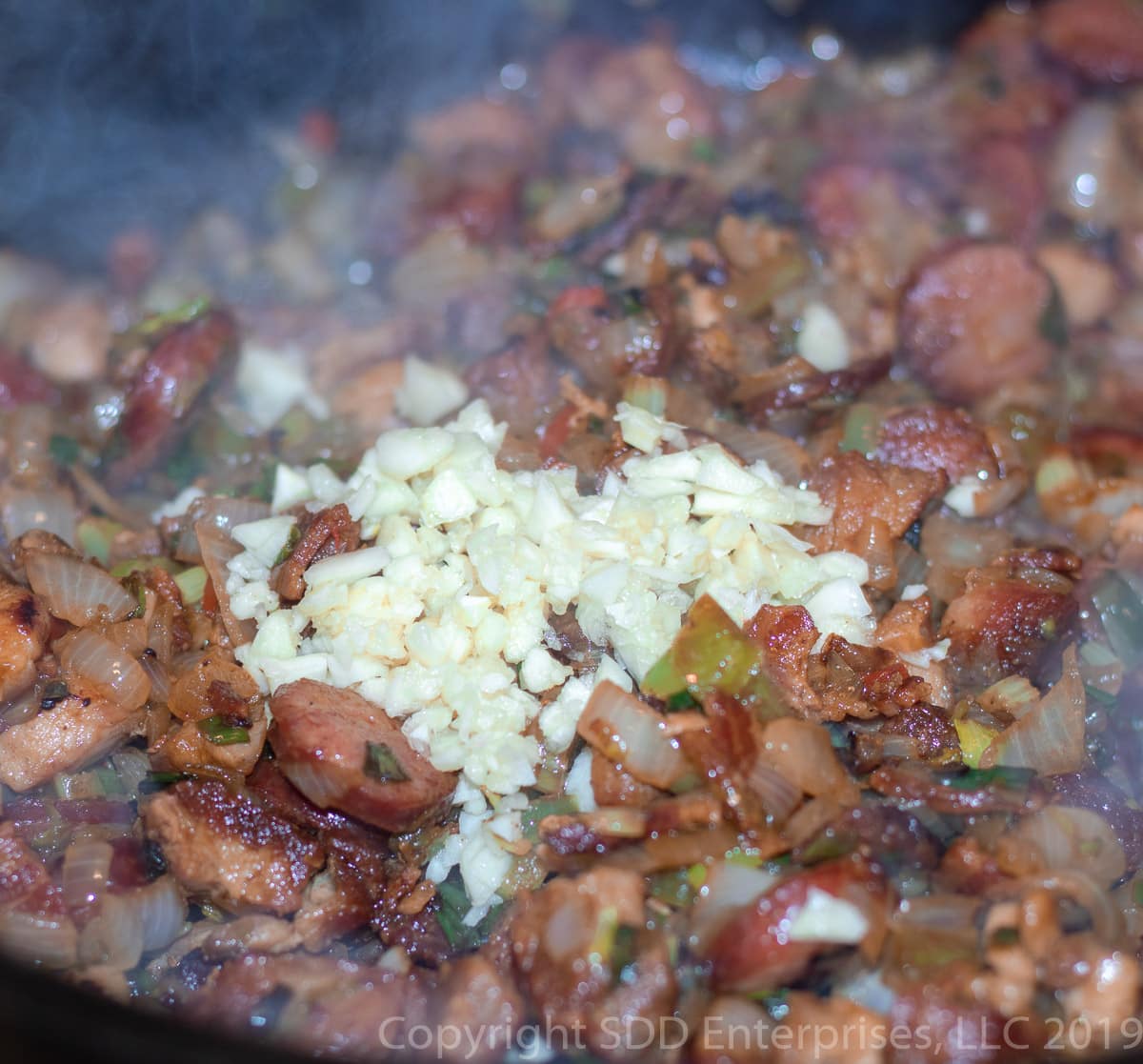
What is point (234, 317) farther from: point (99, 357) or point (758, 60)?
point (758, 60)

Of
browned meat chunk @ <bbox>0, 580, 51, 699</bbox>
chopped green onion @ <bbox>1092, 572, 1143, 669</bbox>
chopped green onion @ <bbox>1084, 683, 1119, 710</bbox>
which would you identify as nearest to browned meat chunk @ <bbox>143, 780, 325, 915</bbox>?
browned meat chunk @ <bbox>0, 580, 51, 699</bbox>

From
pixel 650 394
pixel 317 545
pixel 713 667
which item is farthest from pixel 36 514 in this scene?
pixel 713 667

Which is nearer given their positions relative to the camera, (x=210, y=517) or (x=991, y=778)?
(x=991, y=778)

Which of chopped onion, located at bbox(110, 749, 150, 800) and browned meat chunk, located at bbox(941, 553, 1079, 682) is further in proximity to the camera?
browned meat chunk, located at bbox(941, 553, 1079, 682)

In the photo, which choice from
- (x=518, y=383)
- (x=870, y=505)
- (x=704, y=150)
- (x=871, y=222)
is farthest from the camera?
(x=704, y=150)

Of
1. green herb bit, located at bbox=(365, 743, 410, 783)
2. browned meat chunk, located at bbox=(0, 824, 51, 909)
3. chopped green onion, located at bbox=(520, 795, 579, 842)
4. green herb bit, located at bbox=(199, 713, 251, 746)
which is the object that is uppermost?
green herb bit, located at bbox=(365, 743, 410, 783)

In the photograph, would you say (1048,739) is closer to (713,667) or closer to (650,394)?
(713,667)

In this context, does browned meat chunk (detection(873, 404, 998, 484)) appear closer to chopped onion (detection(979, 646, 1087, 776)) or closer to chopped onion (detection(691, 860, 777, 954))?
chopped onion (detection(979, 646, 1087, 776))

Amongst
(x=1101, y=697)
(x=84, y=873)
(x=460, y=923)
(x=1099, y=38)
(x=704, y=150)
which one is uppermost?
(x=1099, y=38)
